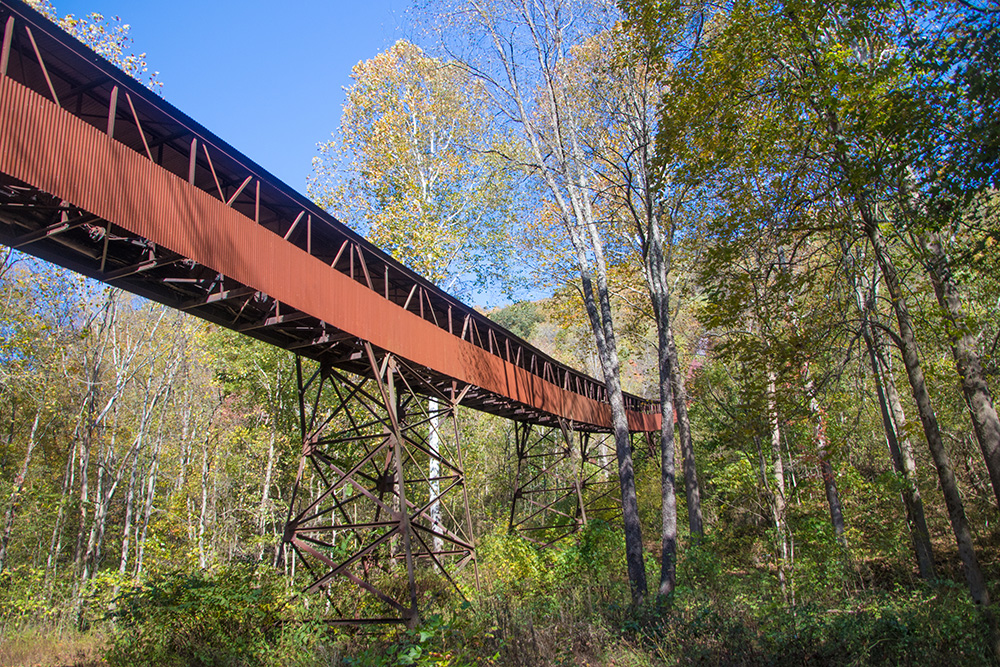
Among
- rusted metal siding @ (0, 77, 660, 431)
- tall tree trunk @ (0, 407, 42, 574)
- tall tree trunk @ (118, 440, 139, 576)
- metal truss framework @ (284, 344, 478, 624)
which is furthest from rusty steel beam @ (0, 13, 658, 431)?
tall tree trunk @ (118, 440, 139, 576)

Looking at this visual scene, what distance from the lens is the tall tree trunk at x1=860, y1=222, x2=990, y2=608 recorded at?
5.84 m

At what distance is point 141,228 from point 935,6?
29.3 feet

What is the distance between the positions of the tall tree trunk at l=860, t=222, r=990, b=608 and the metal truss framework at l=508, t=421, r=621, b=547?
340 inches

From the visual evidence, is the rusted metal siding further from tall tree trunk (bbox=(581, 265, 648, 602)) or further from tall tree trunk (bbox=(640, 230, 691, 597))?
tall tree trunk (bbox=(640, 230, 691, 597))

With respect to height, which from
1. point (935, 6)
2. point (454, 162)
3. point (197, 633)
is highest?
point (454, 162)

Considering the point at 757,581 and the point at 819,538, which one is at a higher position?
the point at 819,538

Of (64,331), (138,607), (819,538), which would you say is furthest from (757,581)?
(64,331)

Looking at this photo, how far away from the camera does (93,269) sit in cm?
594

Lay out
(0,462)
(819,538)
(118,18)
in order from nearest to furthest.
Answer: (118,18) < (819,538) < (0,462)

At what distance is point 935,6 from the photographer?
5898 millimetres

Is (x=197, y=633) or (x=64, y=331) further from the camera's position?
(x=64, y=331)

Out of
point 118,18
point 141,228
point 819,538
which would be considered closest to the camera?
point 141,228

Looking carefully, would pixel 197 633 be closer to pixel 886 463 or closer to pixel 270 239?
pixel 270 239

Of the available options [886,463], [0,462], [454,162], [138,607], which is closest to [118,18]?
[454,162]
